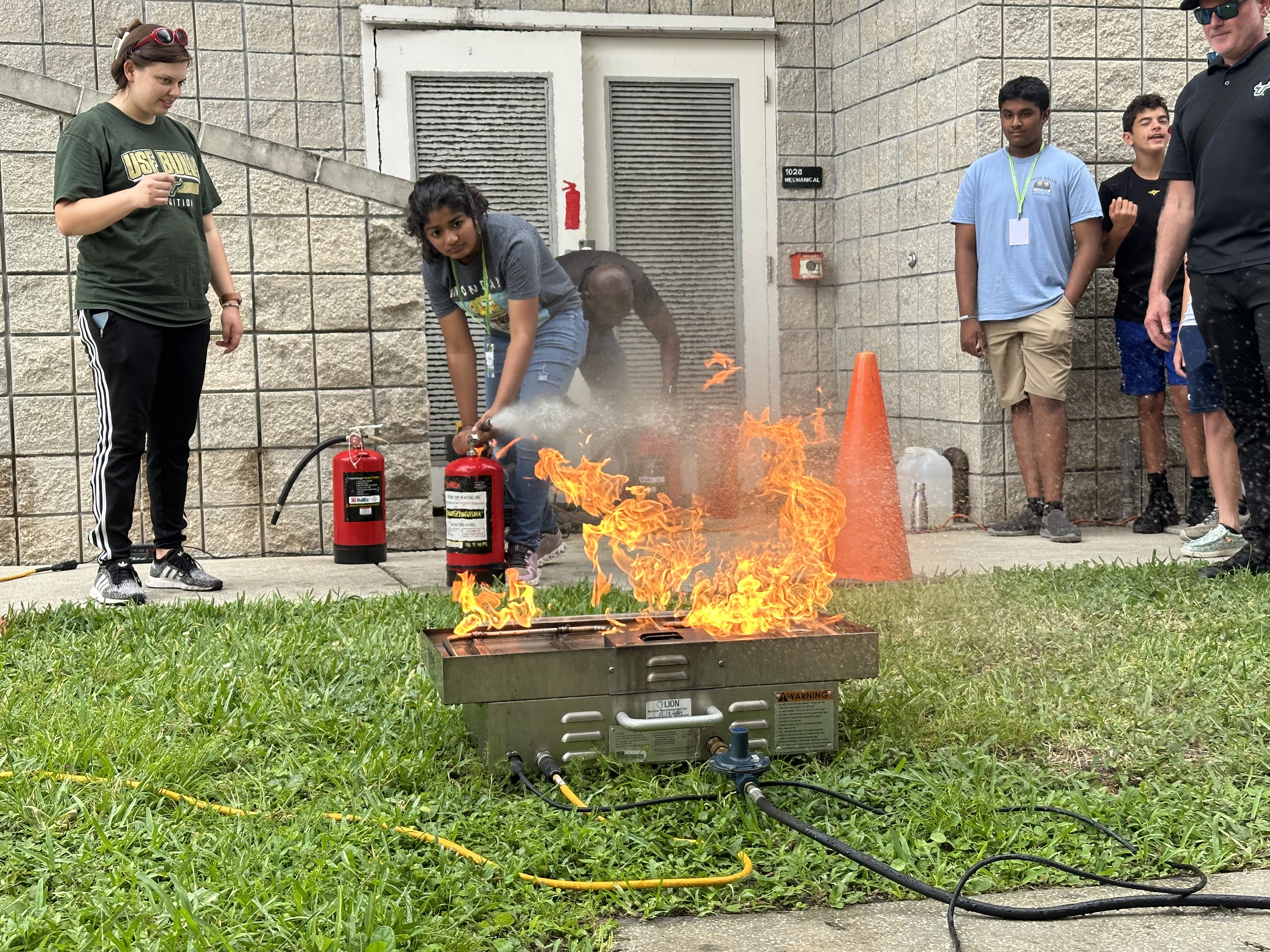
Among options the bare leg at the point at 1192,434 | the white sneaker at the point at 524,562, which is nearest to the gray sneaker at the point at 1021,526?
the bare leg at the point at 1192,434

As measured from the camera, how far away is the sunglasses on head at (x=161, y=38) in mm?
4801

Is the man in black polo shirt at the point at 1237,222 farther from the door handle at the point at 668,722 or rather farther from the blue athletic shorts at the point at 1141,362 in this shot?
the door handle at the point at 668,722

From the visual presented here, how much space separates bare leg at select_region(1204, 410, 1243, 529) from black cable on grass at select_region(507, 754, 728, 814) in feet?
13.7

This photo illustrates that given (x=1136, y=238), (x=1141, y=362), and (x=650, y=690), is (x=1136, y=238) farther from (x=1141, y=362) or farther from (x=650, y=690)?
(x=650, y=690)

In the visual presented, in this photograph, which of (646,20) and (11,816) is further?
(646,20)

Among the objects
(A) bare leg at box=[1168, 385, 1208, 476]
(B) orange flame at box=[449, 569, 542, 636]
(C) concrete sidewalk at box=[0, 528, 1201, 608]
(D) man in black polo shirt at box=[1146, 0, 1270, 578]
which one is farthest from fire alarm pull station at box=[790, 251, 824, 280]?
(B) orange flame at box=[449, 569, 542, 636]

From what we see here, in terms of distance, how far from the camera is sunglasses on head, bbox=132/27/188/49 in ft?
15.8

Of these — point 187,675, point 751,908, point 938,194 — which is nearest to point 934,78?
point 938,194

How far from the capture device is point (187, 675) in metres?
3.65

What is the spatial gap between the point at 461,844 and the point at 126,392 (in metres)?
3.24

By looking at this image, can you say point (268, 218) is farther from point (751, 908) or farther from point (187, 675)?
point (751, 908)

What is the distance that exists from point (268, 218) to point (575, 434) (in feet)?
6.62

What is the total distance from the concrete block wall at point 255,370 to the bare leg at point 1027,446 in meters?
3.26

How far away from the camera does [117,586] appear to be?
16.4ft
